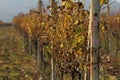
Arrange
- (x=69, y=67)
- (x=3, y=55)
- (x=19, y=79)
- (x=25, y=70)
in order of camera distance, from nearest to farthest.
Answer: (x=69, y=67) → (x=19, y=79) → (x=25, y=70) → (x=3, y=55)

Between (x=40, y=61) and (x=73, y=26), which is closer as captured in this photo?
(x=73, y=26)

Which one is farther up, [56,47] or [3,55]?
[56,47]

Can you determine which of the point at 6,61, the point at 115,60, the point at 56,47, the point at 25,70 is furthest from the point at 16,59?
the point at 56,47

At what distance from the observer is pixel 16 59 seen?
59906 mm

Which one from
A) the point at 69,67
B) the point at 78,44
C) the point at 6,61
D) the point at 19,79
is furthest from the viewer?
the point at 6,61

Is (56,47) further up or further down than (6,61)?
further up

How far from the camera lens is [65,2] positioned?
1900 cm

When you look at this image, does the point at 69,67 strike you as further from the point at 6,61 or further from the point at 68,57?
the point at 6,61

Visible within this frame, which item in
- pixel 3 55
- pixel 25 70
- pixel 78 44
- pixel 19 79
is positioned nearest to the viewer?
pixel 78 44

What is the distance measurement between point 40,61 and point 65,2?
76.6ft

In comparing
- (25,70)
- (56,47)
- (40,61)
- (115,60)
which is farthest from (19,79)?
(56,47)

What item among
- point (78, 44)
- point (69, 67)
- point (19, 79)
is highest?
point (78, 44)

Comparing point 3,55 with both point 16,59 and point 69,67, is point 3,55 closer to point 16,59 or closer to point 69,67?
point 16,59

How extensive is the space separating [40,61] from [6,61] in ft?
52.9
